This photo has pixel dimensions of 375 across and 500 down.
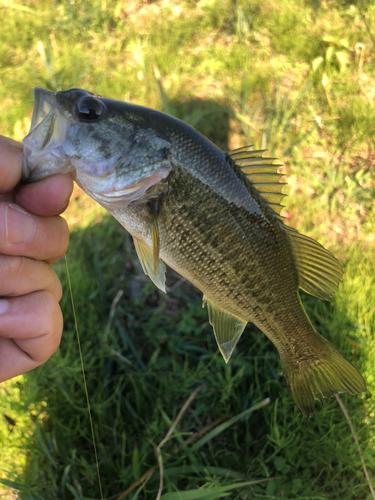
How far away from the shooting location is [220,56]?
4.11m

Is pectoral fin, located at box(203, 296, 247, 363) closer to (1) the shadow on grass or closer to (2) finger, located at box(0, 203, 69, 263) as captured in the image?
(1) the shadow on grass

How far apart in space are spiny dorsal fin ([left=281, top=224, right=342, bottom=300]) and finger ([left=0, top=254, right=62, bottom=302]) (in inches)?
46.0

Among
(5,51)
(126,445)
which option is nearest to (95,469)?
(126,445)

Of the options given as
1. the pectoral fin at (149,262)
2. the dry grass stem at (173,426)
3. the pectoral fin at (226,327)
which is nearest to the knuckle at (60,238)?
the pectoral fin at (149,262)

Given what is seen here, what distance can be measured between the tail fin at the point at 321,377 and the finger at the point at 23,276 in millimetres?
1283

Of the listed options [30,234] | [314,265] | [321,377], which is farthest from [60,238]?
[321,377]

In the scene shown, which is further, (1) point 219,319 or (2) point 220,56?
(2) point 220,56

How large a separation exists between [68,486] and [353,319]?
2.09 metres

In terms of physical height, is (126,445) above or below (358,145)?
below

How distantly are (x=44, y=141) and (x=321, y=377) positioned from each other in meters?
1.76

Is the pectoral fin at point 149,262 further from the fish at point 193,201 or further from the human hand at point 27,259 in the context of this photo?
the human hand at point 27,259

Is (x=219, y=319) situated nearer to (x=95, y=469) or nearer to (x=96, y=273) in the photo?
(x=95, y=469)

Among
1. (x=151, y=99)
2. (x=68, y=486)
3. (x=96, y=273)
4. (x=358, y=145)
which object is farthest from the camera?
(x=151, y=99)

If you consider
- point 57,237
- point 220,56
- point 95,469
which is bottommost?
point 95,469
